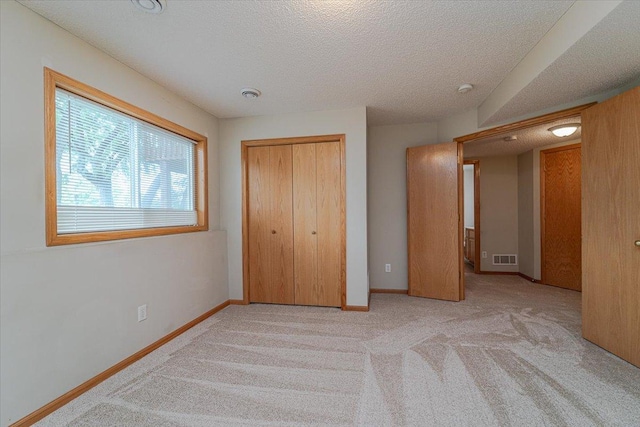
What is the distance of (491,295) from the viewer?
352 cm

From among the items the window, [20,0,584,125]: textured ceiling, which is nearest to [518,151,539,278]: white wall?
[20,0,584,125]: textured ceiling

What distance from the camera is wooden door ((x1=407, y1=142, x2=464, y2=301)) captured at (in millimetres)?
3266

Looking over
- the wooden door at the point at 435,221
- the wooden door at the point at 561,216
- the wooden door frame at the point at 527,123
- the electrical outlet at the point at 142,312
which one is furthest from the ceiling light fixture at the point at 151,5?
the wooden door at the point at 561,216

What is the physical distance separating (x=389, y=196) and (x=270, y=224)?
1714mm

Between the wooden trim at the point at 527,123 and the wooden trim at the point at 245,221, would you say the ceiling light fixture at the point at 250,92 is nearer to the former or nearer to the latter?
the wooden trim at the point at 245,221

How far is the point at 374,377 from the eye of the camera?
1778 millimetres

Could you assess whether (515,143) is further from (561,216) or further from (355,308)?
(355,308)

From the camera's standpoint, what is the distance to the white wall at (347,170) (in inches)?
118

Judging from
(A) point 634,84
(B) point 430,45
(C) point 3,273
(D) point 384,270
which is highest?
(B) point 430,45

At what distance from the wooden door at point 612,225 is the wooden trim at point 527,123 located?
0.21m

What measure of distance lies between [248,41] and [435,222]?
2822 millimetres

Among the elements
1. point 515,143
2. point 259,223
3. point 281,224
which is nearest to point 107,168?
point 259,223

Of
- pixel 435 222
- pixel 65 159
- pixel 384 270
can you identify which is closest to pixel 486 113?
pixel 435 222

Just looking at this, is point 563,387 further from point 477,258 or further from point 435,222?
point 477,258
